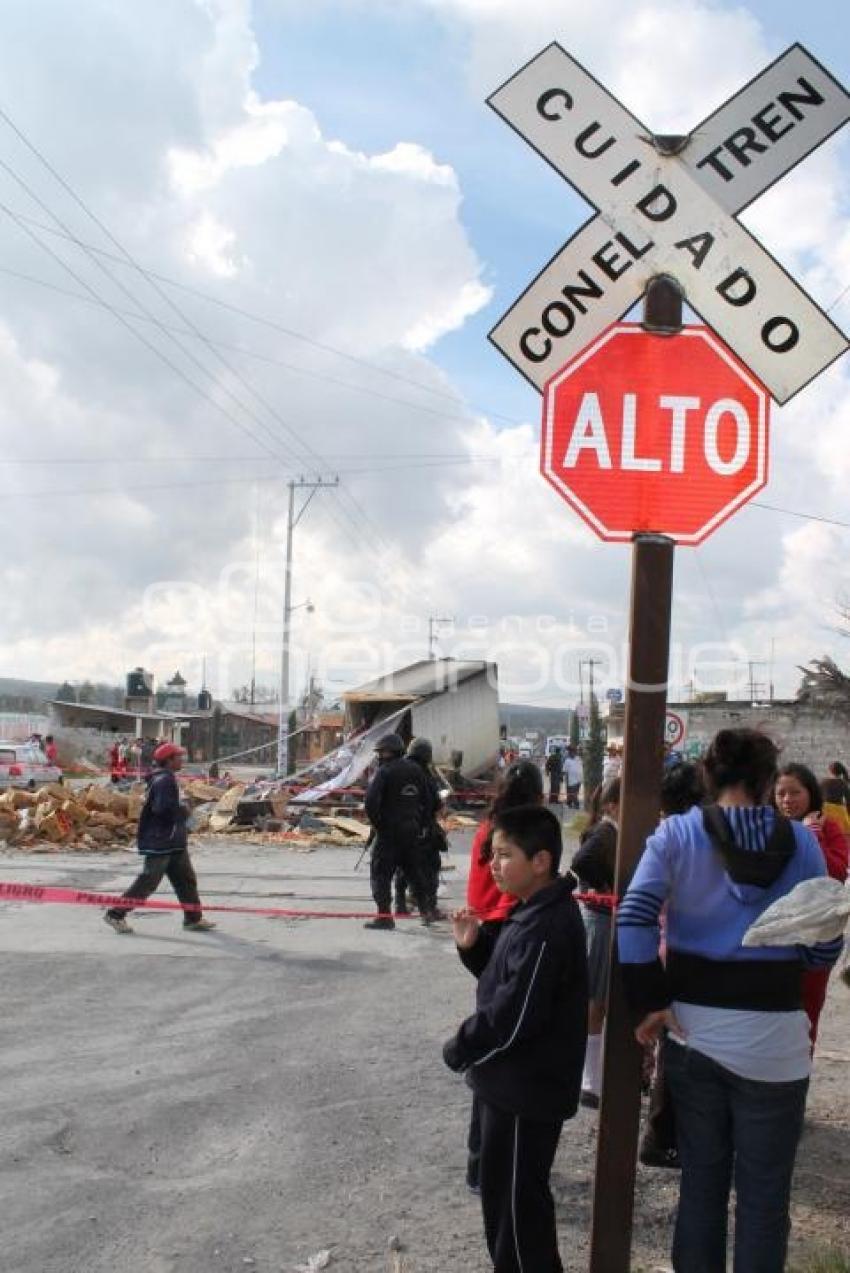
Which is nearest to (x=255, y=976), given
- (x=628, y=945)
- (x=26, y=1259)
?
(x=26, y=1259)

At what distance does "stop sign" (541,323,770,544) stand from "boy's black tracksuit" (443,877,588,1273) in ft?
3.98

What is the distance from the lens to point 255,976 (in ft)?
28.6

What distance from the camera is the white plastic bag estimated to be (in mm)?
3051

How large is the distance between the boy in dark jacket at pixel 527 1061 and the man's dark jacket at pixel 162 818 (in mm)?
7118

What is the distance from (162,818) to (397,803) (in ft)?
7.29

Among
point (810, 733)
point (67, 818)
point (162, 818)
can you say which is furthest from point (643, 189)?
point (810, 733)

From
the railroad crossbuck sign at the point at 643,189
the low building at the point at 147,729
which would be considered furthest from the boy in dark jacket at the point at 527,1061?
the low building at the point at 147,729

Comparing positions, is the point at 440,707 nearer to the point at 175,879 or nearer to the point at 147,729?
the point at 175,879

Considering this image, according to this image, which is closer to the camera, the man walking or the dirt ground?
the dirt ground

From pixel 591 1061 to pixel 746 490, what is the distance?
3.39m

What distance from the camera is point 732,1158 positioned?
323cm

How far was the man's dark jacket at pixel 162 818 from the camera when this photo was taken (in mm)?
10320

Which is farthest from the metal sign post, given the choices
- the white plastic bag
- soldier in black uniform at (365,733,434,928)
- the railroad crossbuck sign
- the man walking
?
the man walking

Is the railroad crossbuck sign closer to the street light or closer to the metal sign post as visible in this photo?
the metal sign post
